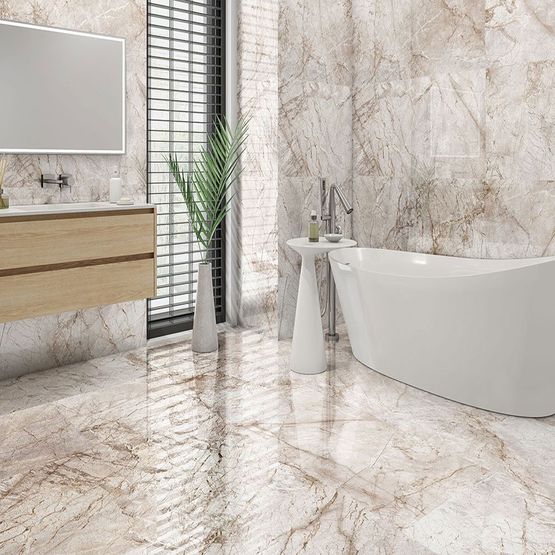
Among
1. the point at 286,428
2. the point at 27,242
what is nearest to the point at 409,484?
the point at 286,428

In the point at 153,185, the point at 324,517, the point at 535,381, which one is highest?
the point at 153,185

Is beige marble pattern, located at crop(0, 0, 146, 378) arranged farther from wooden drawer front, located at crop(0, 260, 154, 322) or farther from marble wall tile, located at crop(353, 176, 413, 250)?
marble wall tile, located at crop(353, 176, 413, 250)

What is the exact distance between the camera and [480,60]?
4.02 metres

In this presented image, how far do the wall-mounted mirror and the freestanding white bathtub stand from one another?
4.94 ft

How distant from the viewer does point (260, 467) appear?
260cm

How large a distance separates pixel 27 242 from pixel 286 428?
57.5 inches

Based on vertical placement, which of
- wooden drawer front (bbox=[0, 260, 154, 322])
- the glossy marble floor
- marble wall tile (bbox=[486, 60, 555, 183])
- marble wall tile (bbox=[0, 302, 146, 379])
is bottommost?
the glossy marble floor

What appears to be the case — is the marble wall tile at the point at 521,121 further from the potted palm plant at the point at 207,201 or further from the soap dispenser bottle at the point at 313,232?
the potted palm plant at the point at 207,201

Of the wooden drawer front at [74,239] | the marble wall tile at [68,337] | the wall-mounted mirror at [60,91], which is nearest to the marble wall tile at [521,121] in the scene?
the wooden drawer front at [74,239]

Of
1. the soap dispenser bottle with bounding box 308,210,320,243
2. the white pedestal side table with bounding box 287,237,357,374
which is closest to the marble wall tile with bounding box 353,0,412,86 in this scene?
the soap dispenser bottle with bounding box 308,210,320,243

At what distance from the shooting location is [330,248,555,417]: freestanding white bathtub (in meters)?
2.98

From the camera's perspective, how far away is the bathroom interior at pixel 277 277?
7.79 feet

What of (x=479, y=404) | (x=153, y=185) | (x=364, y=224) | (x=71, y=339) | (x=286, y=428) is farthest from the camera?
(x=364, y=224)

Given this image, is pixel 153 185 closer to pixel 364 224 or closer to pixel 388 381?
pixel 364 224
